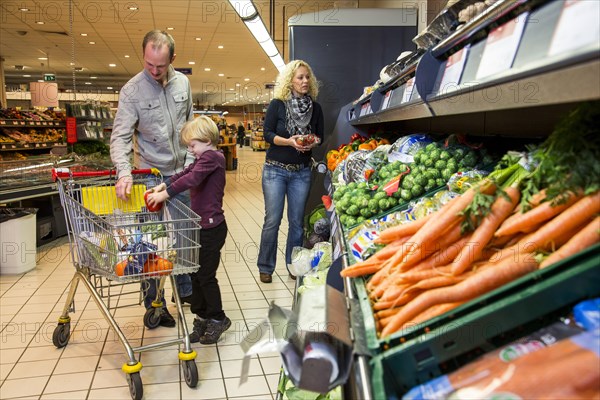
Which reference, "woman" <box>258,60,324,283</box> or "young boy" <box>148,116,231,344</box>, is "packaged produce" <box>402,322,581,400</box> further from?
"woman" <box>258,60,324,283</box>

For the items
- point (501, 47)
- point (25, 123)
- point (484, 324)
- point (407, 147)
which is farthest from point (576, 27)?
point (25, 123)

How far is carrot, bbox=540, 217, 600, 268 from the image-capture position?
99 cm

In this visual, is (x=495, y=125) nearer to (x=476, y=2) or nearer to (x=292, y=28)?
(x=476, y=2)

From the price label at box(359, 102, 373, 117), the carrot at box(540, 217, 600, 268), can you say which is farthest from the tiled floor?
the carrot at box(540, 217, 600, 268)

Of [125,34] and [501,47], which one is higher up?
[125,34]

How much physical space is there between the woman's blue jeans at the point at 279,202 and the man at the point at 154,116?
0.80m

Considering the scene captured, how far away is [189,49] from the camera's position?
15.1 meters

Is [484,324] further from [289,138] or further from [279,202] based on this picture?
[279,202]

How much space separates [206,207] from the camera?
2979 millimetres

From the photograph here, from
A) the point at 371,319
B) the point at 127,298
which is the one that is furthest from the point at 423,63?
the point at 127,298

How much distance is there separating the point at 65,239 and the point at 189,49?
1013 cm

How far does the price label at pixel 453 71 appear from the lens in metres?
1.44

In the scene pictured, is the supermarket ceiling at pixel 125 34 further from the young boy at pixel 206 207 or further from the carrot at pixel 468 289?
the carrot at pixel 468 289

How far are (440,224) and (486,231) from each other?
12 cm
